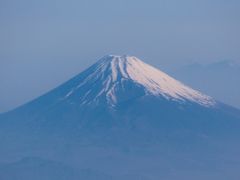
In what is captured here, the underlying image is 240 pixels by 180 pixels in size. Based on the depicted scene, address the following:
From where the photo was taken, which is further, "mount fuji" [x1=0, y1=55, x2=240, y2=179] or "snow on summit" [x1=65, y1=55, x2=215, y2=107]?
"snow on summit" [x1=65, y1=55, x2=215, y2=107]

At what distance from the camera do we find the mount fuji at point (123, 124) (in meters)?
95.9

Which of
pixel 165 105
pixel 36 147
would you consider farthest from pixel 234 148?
pixel 36 147

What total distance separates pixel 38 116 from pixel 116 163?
1492cm

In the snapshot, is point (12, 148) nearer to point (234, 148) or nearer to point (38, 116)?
point (38, 116)

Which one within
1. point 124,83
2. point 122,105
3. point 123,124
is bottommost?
point 123,124

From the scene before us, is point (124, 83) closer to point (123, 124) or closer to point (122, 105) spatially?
point (122, 105)

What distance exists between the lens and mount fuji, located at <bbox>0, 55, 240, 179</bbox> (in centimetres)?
9588

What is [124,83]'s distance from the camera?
10469 cm

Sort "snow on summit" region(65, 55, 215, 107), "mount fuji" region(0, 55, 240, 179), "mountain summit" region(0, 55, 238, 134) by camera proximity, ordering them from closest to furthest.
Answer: "mount fuji" region(0, 55, 240, 179) < "mountain summit" region(0, 55, 238, 134) < "snow on summit" region(65, 55, 215, 107)

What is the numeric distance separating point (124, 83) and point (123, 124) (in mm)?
3951

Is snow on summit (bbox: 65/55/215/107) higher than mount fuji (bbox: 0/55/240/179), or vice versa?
snow on summit (bbox: 65/55/215/107)

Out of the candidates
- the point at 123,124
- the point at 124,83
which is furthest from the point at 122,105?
the point at 124,83

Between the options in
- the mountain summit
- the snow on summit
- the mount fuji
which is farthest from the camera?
the snow on summit

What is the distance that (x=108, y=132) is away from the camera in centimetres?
10144
